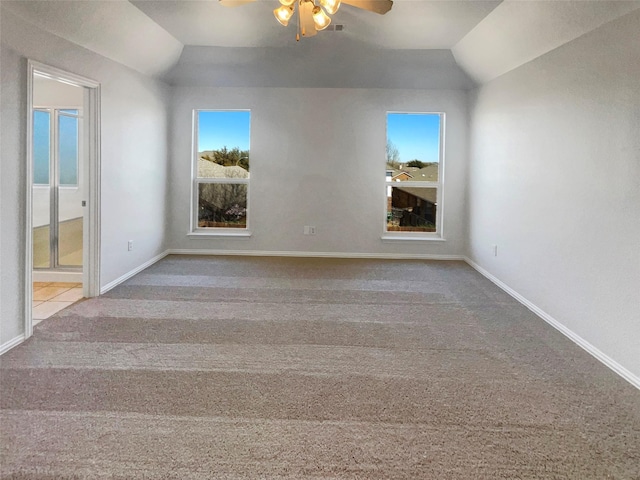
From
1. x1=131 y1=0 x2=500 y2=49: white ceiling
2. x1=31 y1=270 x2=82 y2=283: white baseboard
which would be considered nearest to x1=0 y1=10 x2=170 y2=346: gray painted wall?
x1=31 y1=270 x2=82 y2=283: white baseboard

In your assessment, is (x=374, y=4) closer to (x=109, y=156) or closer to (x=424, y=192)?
(x=109, y=156)

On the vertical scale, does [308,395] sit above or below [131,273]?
below

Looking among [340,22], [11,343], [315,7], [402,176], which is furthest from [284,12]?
[402,176]

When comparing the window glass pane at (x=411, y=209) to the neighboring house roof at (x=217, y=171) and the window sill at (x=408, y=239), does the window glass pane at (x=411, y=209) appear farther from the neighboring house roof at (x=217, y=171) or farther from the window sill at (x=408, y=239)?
the neighboring house roof at (x=217, y=171)

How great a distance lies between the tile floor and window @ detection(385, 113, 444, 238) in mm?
4106

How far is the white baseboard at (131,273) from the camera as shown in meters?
4.33

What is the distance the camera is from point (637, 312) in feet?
8.45

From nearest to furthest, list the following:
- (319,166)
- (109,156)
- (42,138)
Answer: (109,156) → (42,138) → (319,166)

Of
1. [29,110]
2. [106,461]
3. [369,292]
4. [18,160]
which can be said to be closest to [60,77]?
[29,110]

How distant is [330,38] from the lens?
4789mm

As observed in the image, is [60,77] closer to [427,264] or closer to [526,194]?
[526,194]

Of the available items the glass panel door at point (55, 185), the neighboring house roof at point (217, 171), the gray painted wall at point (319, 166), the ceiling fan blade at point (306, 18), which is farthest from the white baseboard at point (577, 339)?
the glass panel door at point (55, 185)

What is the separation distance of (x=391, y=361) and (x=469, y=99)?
4.49 m

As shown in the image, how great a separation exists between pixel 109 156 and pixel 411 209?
4088 mm
